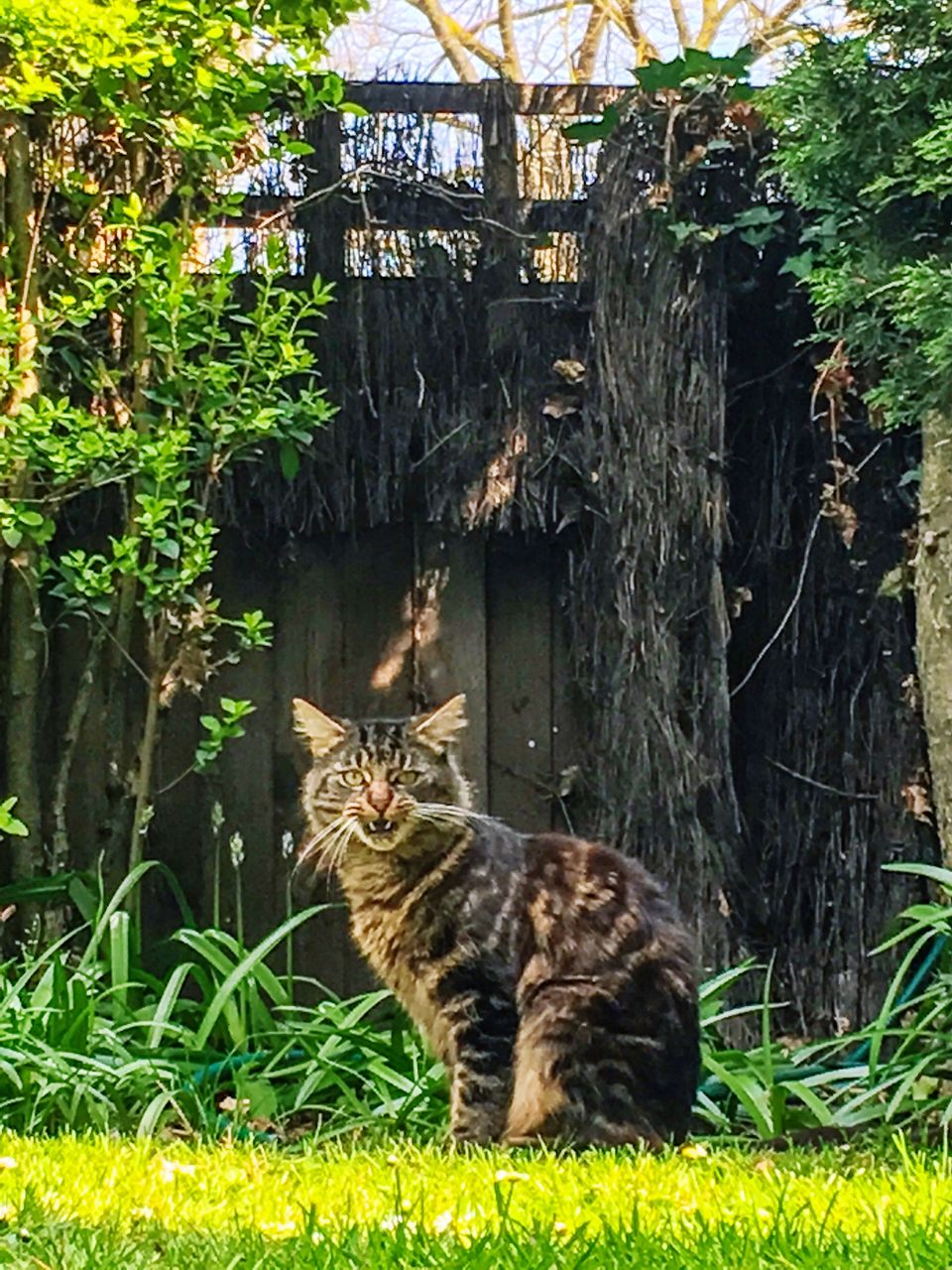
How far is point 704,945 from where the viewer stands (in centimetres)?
529

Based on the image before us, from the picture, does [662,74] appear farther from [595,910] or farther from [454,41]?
[454,41]

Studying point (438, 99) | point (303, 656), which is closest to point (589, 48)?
point (438, 99)

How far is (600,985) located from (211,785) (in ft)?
6.32

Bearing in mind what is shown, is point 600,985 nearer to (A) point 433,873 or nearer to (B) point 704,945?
(A) point 433,873

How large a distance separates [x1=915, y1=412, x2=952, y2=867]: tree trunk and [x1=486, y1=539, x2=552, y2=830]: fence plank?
1398 mm

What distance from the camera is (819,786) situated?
5.52 meters

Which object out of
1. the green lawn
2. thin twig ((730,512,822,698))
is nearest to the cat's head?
the green lawn

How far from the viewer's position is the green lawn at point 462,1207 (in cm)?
238

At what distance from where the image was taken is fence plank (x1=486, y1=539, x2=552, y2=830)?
5648 mm

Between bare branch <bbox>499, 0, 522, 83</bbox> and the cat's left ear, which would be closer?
the cat's left ear

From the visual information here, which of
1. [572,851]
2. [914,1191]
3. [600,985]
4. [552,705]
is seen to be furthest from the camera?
[552,705]

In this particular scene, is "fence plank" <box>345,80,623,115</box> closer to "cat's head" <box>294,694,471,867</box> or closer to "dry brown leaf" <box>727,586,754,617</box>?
"dry brown leaf" <box>727,586,754,617</box>

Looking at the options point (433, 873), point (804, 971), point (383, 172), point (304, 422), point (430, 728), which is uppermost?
point (383, 172)

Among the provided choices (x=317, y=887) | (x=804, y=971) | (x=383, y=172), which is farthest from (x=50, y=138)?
(x=804, y=971)
